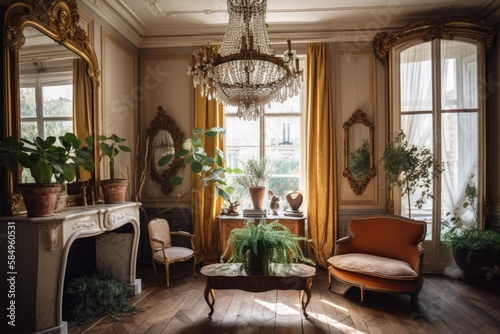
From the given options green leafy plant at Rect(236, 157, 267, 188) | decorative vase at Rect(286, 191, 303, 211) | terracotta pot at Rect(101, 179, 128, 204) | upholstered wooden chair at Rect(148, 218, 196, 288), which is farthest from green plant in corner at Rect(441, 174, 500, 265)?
terracotta pot at Rect(101, 179, 128, 204)

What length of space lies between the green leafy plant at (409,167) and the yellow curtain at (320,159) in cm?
77

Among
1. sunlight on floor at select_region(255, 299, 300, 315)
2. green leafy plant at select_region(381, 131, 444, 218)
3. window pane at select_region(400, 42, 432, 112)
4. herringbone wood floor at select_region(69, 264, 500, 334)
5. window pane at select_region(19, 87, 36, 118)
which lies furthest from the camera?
window pane at select_region(400, 42, 432, 112)

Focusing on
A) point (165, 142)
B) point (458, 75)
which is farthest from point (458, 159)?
point (165, 142)

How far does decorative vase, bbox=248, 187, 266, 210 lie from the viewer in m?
4.82

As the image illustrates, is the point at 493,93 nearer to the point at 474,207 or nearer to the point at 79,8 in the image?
the point at 474,207

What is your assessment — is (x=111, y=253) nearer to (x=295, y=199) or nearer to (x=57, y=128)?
(x=57, y=128)

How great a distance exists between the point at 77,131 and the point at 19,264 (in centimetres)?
148

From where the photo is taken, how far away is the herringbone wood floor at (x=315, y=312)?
3.04 metres

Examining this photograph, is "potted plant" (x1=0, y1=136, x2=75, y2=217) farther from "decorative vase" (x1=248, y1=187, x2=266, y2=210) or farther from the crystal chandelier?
"decorative vase" (x1=248, y1=187, x2=266, y2=210)

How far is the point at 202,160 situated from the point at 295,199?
142 cm

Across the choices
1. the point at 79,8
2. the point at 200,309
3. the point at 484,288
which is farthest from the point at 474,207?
the point at 79,8

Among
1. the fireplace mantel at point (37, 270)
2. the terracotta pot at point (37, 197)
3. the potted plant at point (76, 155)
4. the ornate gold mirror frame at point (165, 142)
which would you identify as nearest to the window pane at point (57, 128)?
the potted plant at point (76, 155)

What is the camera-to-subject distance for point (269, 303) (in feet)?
11.8

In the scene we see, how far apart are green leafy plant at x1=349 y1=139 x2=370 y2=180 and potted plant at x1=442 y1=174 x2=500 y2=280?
1.22 metres
